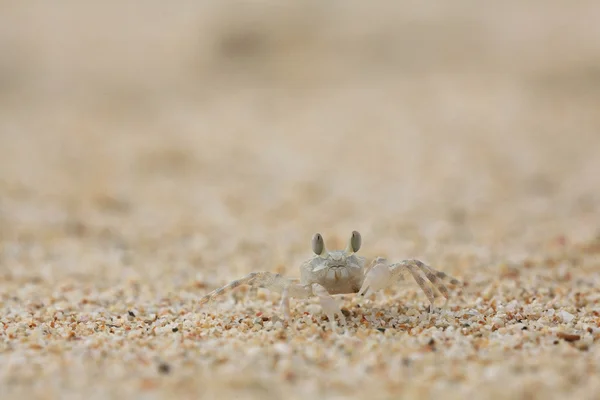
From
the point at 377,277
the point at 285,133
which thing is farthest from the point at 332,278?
the point at 285,133

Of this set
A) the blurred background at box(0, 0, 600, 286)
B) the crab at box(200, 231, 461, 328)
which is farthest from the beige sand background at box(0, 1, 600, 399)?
the crab at box(200, 231, 461, 328)

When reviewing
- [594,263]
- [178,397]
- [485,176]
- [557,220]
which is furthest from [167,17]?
[178,397]

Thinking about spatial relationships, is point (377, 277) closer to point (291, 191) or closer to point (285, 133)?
point (291, 191)

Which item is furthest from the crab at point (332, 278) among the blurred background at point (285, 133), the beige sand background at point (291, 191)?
the blurred background at point (285, 133)

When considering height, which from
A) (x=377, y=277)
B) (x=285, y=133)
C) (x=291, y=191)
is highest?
(x=285, y=133)

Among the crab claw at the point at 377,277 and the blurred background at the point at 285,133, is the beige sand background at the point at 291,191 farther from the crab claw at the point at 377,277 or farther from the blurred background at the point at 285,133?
the crab claw at the point at 377,277

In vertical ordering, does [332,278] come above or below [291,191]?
below

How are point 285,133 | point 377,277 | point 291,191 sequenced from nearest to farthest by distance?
point 377,277
point 291,191
point 285,133
